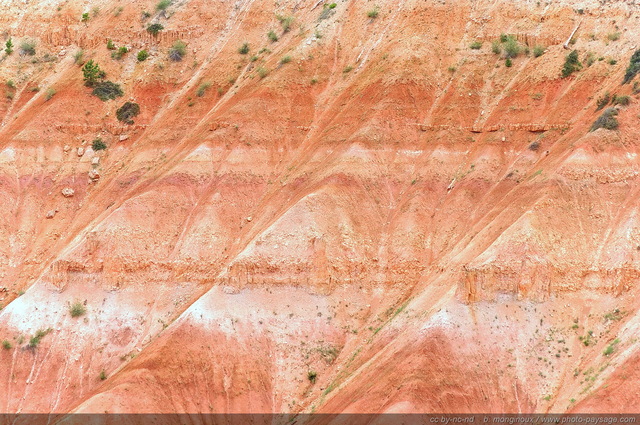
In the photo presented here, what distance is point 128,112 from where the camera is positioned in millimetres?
77312

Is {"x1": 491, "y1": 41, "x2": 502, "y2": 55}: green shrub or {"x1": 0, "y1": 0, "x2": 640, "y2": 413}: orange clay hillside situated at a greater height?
{"x1": 491, "y1": 41, "x2": 502, "y2": 55}: green shrub

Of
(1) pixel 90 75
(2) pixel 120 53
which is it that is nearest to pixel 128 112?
(1) pixel 90 75

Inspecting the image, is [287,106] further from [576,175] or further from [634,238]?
[634,238]

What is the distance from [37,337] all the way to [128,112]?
18.6 metres

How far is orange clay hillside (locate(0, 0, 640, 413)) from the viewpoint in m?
57.3

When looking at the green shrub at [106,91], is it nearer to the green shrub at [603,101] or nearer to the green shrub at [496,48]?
the green shrub at [496,48]

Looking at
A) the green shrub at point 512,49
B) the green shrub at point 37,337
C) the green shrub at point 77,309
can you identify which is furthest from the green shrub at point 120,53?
the green shrub at point 512,49

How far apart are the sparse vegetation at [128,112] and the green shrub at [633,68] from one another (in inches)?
1229

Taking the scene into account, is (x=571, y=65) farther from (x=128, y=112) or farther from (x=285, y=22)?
(x=128, y=112)

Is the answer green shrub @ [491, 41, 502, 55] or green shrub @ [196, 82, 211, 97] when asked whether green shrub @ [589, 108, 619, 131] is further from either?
green shrub @ [196, 82, 211, 97]

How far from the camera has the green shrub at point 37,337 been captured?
64625mm

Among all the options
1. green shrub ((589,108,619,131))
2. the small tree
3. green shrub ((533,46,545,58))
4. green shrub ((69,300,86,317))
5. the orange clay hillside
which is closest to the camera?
the orange clay hillside

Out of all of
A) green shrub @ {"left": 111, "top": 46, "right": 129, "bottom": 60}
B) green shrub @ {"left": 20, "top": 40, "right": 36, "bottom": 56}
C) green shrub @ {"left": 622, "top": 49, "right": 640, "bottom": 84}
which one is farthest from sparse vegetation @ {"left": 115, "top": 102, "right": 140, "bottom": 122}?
green shrub @ {"left": 622, "top": 49, "right": 640, "bottom": 84}

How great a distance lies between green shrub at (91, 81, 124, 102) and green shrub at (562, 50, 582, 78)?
29.1 m
